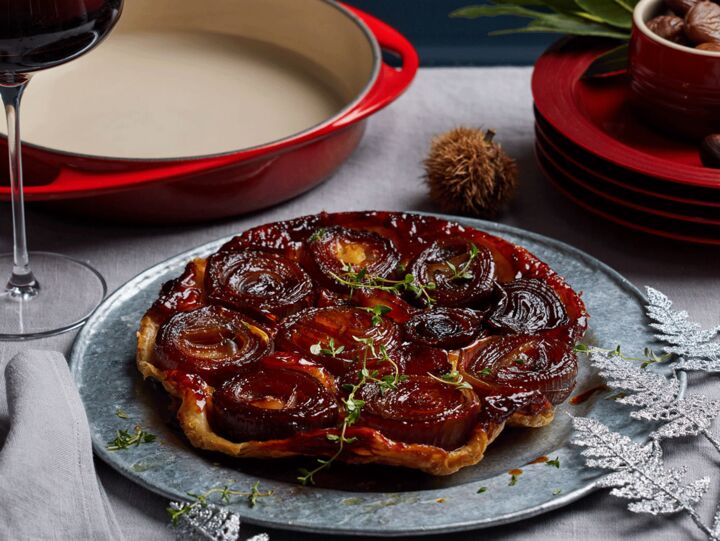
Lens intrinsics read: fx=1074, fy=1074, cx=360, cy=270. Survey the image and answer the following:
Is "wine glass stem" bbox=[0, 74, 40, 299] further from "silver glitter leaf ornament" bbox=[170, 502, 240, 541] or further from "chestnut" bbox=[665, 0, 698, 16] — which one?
"chestnut" bbox=[665, 0, 698, 16]

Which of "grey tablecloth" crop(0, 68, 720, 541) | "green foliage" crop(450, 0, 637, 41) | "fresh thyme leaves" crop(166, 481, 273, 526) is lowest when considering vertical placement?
"grey tablecloth" crop(0, 68, 720, 541)

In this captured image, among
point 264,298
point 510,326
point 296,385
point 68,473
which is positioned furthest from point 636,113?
point 68,473

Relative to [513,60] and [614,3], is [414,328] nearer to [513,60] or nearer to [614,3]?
[614,3]

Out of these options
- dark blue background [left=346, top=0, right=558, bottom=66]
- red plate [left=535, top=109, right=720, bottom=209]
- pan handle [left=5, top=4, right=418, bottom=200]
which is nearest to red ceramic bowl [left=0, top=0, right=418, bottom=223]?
pan handle [left=5, top=4, right=418, bottom=200]

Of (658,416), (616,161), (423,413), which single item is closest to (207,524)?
(423,413)

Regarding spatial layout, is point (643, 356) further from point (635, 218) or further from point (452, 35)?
point (452, 35)

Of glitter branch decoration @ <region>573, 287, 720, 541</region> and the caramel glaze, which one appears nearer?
glitter branch decoration @ <region>573, 287, 720, 541</region>

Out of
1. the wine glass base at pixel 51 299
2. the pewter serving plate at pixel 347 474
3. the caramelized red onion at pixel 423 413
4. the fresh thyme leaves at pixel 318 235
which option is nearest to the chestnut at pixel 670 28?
the pewter serving plate at pixel 347 474
